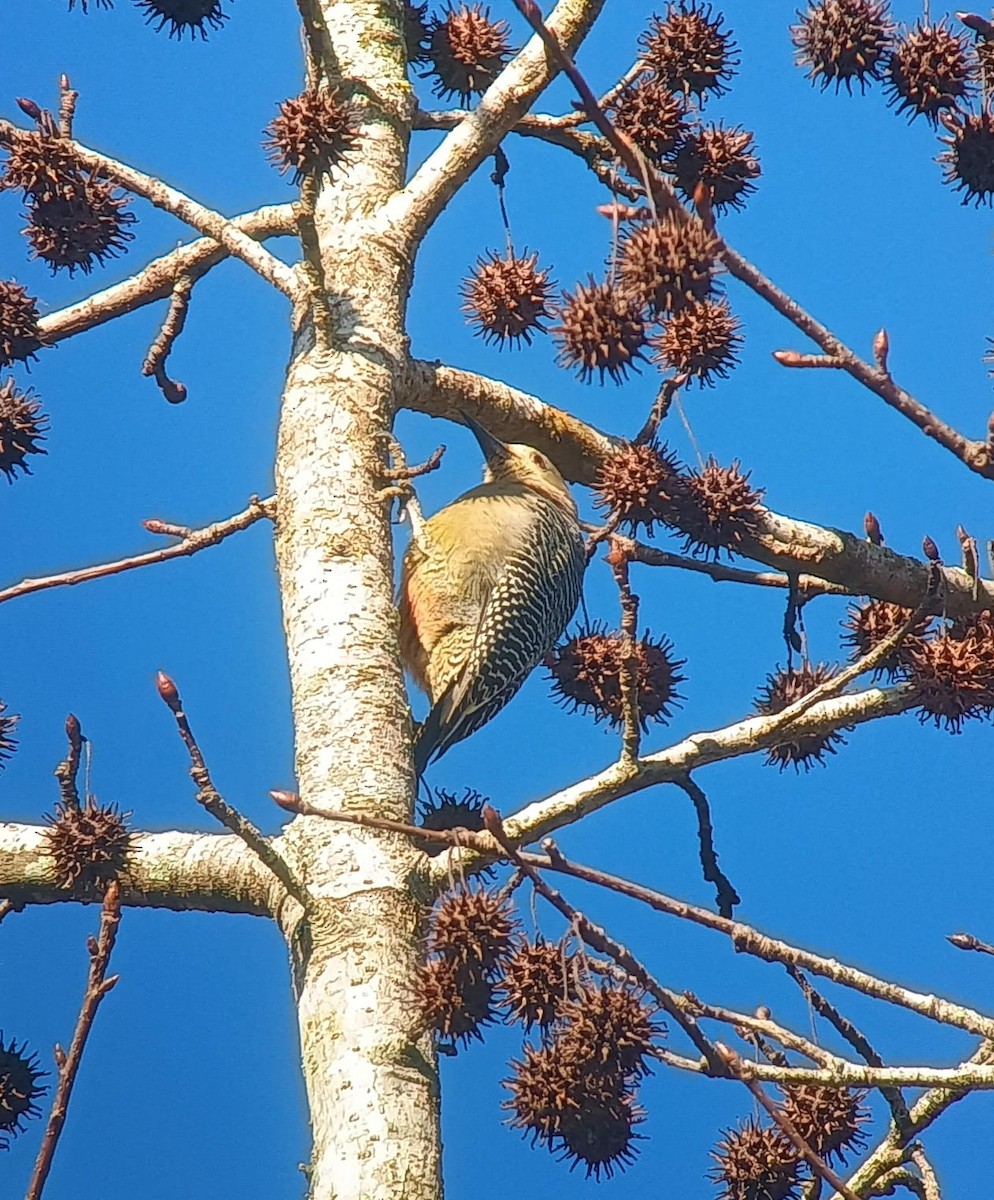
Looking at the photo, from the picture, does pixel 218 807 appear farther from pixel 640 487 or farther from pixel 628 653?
pixel 640 487

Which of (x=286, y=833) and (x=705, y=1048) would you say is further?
(x=286, y=833)

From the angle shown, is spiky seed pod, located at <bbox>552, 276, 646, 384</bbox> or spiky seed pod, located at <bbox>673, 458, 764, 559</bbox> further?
spiky seed pod, located at <bbox>673, 458, 764, 559</bbox>

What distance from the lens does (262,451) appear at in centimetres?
2522

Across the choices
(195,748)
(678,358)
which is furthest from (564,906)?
(678,358)

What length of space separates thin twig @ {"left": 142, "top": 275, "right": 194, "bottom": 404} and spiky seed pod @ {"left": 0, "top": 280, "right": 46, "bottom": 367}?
38 cm

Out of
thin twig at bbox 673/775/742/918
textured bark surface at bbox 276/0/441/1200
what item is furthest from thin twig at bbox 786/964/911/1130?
thin twig at bbox 673/775/742/918

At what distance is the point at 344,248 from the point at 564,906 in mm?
2347

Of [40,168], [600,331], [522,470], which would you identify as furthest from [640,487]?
[522,470]

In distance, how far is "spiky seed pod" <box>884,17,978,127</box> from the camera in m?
3.78

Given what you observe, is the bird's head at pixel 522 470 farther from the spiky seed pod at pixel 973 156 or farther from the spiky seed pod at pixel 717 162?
the spiky seed pod at pixel 973 156

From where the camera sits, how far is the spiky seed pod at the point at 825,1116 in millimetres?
3146

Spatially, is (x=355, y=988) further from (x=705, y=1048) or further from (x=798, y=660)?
(x=798, y=660)

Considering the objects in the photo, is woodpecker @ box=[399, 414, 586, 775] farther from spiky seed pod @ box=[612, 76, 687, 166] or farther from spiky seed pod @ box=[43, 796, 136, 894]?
spiky seed pod @ box=[43, 796, 136, 894]

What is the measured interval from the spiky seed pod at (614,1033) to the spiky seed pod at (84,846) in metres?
1.10
